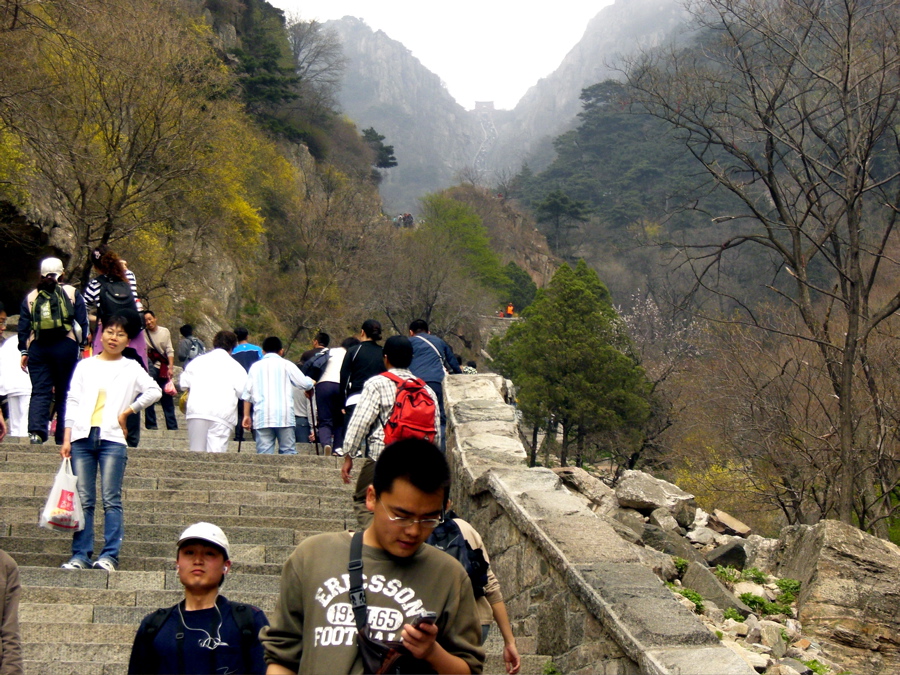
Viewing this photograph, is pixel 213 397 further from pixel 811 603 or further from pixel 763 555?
pixel 763 555

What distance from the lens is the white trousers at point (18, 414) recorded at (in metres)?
10.3

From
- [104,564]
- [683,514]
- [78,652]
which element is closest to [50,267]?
[104,564]

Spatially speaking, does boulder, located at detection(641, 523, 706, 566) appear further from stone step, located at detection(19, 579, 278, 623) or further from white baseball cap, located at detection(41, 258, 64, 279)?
white baseball cap, located at detection(41, 258, 64, 279)

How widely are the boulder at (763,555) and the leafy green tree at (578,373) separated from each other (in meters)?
22.1

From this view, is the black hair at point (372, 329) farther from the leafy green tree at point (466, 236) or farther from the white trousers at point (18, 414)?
the leafy green tree at point (466, 236)

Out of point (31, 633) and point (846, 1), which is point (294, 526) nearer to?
point (31, 633)

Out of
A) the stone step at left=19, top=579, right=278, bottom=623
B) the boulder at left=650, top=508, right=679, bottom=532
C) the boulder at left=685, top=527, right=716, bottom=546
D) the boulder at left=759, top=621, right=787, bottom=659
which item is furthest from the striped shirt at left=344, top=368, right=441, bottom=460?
the boulder at left=685, top=527, right=716, bottom=546

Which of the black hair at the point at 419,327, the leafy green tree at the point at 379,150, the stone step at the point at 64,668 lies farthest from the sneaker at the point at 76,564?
the leafy green tree at the point at 379,150

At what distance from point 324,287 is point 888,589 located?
108 feet

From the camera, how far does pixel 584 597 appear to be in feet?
16.6

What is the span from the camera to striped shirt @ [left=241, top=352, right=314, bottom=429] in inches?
400

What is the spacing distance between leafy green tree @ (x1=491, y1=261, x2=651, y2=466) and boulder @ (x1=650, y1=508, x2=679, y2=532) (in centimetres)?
2076

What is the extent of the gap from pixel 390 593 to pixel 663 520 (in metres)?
10.0

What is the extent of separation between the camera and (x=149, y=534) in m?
7.36
